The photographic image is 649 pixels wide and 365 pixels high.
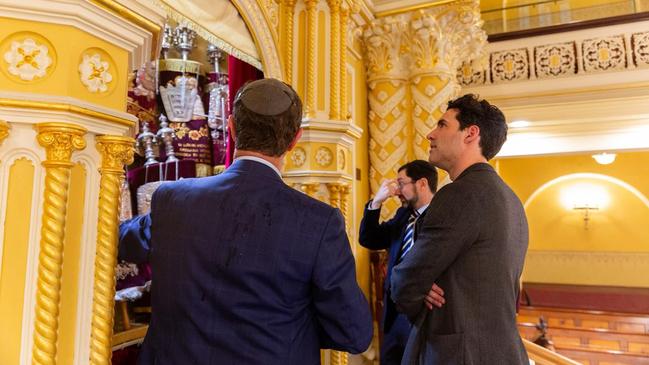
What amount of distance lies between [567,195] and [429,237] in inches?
351

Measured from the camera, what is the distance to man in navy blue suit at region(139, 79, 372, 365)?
38.1 inches

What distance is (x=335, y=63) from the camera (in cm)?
301

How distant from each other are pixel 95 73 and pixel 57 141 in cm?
19

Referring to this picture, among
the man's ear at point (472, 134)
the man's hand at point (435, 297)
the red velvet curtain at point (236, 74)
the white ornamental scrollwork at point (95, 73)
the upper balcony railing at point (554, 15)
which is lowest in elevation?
the man's hand at point (435, 297)

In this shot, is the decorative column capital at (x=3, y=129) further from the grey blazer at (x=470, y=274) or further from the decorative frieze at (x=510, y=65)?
the decorative frieze at (x=510, y=65)

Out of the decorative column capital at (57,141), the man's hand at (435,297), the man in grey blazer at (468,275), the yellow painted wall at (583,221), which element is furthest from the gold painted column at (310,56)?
the yellow painted wall at (583,221)

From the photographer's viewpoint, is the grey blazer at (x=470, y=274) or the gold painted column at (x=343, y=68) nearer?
the grey blazer at (x=470, y=274)

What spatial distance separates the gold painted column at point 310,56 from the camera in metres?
2.90

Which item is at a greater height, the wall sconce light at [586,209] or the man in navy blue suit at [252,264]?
the wall sconce light at [586,209]

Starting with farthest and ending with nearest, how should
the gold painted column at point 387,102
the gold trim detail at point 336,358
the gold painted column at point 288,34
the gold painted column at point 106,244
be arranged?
1. the gold painted column at point 387,102
2. the gold painted column at point 288,34
3. the gold trim detail at point 336,358
4. the gold painted column at point 106,244

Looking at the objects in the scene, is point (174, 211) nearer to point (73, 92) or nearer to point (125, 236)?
point (125, 236)

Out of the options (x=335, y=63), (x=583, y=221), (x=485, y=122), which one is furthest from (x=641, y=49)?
(x=583, y=221)

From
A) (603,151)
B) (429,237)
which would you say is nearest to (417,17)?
(603,151)

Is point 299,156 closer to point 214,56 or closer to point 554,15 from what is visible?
point 214,56
